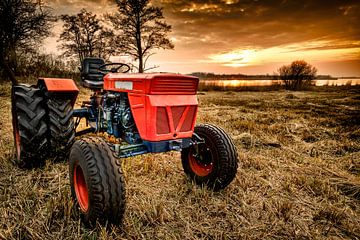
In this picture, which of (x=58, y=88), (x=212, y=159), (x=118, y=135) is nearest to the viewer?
(x=212, y=159)

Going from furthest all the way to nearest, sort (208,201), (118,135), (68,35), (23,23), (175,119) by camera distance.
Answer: (68,35) < (23,23) < (118,135) < (208,201) < (175,119)

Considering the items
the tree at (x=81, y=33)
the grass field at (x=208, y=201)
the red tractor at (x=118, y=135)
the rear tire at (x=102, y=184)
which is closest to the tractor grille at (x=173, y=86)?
the red tractor at (x=118, y=135)

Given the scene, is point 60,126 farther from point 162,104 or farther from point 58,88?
point 162,104

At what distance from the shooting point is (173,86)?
2.60m

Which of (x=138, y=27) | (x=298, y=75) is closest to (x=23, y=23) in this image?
(x=138, y=27)

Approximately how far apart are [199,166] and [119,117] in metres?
1.15

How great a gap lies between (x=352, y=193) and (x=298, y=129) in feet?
11.1

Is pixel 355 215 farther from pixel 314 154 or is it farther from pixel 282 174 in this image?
pixel 314 154

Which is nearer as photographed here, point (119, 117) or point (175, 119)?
point (175, 119)

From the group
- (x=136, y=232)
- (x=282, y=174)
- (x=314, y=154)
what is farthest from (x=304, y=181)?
(x=136, y=232)

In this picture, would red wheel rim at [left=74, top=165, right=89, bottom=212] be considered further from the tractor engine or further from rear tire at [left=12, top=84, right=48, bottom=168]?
rear tire at [left=12, top=84, right=48, bottom=168]

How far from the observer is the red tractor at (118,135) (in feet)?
6.90

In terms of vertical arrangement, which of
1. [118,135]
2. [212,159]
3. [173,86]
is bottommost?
[212,159]

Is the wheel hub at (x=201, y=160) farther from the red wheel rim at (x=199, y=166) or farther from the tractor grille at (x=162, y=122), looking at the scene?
the tractor grille at (x=162, y=122)
